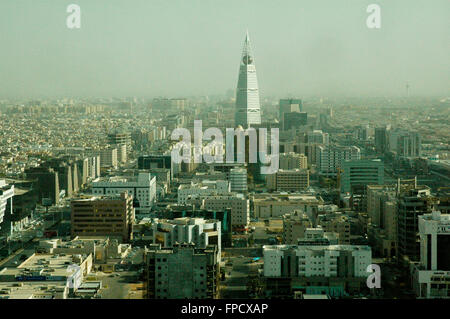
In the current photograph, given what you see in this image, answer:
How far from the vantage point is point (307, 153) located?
1243cm

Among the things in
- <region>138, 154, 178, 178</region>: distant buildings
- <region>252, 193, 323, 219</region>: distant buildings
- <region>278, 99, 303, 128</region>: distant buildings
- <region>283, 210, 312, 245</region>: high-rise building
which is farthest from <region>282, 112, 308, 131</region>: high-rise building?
<region>283, 210, 312, 245</region>: high-rise building

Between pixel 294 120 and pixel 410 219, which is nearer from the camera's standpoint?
pixel 410 219

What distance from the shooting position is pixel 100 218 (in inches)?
258

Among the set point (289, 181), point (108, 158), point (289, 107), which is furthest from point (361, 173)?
point (108, 158)

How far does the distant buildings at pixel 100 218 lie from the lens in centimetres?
650

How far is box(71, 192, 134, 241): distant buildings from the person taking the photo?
Answer: 6504 mm

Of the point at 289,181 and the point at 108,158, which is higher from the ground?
the point at 108,158

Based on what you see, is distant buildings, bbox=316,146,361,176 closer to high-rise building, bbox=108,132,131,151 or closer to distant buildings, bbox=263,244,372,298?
high-rise building, bbox=108,132,131,151

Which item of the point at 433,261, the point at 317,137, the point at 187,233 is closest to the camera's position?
the point at 433,261

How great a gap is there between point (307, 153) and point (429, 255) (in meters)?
7.92

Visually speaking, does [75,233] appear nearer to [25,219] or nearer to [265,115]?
[25,219]

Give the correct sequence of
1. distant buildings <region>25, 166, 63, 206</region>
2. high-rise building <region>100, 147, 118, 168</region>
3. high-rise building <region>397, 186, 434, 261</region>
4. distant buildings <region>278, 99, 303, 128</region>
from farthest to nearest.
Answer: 1. high-rise building <region>100, 147, 118, 168</region>
2. distant buildings <region>278, 99, 303, 128</region>
3. distant buildings <region>25, 166, 63, 206</region>
4. high-rise building <region>397, 186, 434, 261</region>

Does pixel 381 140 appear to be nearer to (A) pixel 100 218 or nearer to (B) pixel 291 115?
(B) pixel 291 115

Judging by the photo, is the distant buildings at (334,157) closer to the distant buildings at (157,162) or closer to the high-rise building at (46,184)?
the distant buildings at (157,162)
